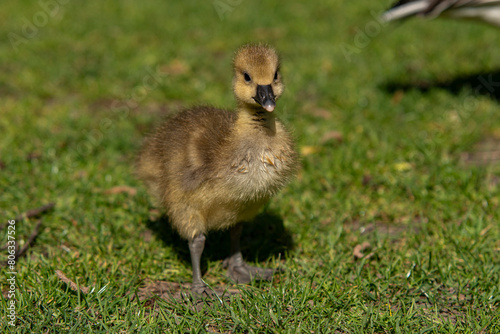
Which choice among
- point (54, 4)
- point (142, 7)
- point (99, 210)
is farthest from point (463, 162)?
point (54, 4)

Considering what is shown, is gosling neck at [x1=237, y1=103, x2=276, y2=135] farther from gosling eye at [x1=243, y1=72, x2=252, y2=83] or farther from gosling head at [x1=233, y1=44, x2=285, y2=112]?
gosling eye at [x1=243, y1=72, x2=252, y2=83]

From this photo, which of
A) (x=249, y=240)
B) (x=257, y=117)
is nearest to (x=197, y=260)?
(x=249, y=240)

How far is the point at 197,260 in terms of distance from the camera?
3.62 meters

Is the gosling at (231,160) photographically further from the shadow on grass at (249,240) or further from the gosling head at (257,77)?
the shadow on grass at (249,240)

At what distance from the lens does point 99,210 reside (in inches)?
180

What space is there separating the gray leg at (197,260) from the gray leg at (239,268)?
25 cm

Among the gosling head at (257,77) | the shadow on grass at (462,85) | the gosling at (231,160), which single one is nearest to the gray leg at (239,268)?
the gosling at (231,160)

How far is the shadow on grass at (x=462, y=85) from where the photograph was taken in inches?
266

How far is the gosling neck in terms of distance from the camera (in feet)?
10.7

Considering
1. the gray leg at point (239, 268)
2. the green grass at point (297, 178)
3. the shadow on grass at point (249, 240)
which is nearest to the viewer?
the green grass at point (297, 178)

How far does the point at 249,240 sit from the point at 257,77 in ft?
5.28

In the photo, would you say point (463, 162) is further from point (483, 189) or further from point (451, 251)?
point (451, 251)

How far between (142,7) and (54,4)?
178 cm

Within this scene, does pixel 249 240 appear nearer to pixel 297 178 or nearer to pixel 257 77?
pixel 297 178
